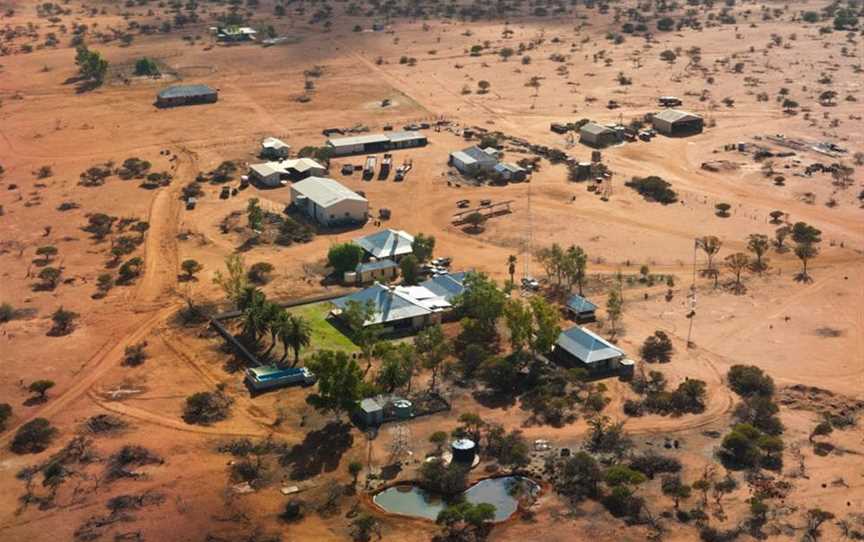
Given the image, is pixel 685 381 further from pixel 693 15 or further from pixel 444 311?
pixel 693 15

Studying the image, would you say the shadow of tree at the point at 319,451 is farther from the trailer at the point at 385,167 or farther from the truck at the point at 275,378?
the trailer at the point at 385,167

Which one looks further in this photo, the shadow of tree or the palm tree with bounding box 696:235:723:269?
the palm tree with bounding box 696:235:723:269

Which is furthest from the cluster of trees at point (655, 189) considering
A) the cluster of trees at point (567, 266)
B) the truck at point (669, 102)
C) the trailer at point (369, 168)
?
the truck at point (669, 102)

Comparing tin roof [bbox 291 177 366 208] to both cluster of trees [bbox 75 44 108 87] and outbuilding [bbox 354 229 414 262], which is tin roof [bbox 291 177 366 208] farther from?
cluster of trees [bbox 75 44 108 87]

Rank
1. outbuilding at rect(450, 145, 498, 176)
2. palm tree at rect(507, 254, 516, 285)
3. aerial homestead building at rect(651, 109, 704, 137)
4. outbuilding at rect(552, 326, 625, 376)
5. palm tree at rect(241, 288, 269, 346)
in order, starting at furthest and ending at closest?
aerial homestead building at rect(651, 109, 704, 137) < outbuilding at rect(450, 145, 498, 176) < palm tree at rect(507, 254, 516, 285) < palm tree at rect(241, 288, 269, 346) < outbuilding at rect(552, 326, 625, 376)

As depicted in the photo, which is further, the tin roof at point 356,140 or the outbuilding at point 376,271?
the tin roof at point 356,140

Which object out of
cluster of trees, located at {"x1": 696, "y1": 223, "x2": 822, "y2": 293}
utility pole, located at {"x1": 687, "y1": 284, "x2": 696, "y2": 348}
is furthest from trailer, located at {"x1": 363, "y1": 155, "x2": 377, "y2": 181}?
utility pole, located at {"x1": 687, "y1": 284, "x2": 696, "y2": 348}

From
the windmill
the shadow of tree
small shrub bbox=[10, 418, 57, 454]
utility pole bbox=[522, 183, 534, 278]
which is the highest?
the windmill
